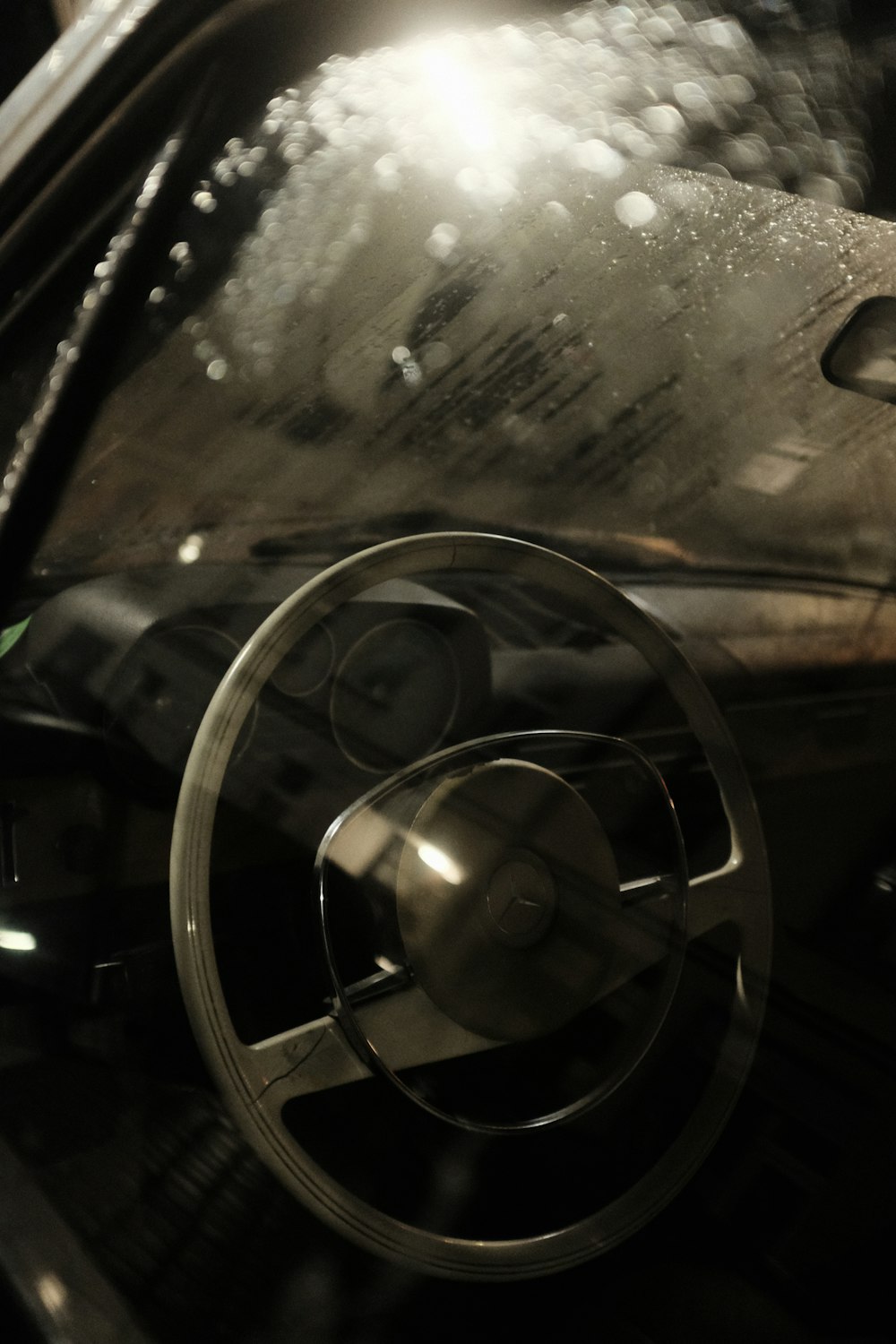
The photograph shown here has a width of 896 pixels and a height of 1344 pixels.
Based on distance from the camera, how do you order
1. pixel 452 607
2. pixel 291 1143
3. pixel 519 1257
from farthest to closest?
pixel 452 607, pixel 519 1257, pixel 291 1143

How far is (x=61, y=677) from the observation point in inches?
57.0

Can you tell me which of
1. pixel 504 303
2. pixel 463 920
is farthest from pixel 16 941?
pixel 504 303

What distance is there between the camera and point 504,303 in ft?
5.09

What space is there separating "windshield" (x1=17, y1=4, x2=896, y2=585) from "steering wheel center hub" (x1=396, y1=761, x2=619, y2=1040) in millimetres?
568

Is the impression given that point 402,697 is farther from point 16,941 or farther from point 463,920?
point 16,941

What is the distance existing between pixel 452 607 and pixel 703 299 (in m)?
0.63

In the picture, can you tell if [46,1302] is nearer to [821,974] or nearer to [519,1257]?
[519,1257]

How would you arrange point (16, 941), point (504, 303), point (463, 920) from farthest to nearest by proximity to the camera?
point (504, 303) < point (16, 941) < point (463, 920)

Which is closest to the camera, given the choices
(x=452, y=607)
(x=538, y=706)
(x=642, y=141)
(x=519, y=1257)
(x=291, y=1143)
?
(x=291, y=1143)

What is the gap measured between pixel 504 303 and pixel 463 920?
884mm

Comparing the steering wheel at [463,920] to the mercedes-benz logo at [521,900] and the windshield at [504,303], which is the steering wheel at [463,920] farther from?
the windshield at [504,303]

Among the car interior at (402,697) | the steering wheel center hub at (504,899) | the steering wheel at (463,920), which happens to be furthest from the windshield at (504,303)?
the steering wheel center hub at (504,899)

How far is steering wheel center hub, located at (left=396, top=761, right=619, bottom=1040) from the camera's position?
121 centimetres

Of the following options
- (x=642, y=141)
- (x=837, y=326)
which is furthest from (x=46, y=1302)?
(x=837, y=326)
